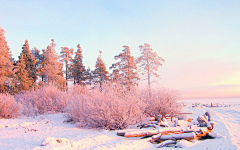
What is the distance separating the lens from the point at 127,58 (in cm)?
2634

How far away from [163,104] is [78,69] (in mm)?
23168

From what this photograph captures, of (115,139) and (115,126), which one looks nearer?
(115,139)

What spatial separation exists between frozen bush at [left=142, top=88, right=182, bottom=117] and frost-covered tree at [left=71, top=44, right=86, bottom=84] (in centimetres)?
2175

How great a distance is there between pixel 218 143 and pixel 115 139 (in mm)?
4170

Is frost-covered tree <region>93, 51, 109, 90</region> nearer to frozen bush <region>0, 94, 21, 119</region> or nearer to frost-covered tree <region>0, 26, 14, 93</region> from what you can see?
frost-covered tree <region>0, 26, 14, 93</region>

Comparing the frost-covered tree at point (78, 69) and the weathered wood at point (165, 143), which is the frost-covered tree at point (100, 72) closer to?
the frost-covered tree at point (78, 69)

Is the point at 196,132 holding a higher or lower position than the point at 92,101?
lower

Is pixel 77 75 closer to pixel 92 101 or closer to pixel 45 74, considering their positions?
pixel 45 74

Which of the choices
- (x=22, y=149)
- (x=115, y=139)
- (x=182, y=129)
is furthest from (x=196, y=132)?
(x=22, y=149)

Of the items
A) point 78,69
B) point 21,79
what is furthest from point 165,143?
point 78,69

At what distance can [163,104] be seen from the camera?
1255cm

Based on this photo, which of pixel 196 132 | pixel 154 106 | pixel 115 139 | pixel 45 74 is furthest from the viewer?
pixel 45 74

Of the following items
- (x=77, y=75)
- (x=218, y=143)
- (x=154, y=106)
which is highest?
(x=77, y=75)

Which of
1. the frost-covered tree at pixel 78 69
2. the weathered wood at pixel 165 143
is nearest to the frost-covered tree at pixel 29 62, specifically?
the frost-covered tree at pixel 78 69
